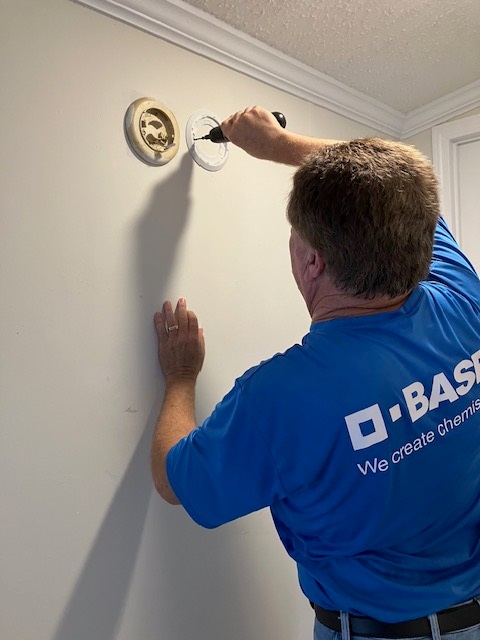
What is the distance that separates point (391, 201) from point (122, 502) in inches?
27.0

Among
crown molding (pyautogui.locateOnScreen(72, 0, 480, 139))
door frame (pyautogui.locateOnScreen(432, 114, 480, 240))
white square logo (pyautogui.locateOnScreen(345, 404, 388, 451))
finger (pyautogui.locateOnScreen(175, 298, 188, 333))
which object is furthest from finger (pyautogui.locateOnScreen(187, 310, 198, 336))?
door frame (pyautogui.locateOnScreen(432, 114, 480, 240))

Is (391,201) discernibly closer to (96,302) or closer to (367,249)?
(367,249)

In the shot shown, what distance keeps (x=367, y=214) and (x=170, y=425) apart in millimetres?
487

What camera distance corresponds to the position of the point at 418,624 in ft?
2.62

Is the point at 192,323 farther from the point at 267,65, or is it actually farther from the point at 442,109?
the point at 442,109

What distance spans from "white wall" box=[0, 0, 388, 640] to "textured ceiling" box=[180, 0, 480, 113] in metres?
0.13

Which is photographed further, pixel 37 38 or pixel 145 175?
pixel 145 175

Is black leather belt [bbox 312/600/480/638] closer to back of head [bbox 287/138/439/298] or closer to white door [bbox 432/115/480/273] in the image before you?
back of head [bbox 287/138/439/298]

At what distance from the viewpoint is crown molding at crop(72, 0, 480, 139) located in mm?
1038

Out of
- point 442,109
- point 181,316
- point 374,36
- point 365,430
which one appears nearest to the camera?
point 365,430

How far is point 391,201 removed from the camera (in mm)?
770

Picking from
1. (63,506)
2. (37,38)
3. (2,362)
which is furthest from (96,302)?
(37,38)

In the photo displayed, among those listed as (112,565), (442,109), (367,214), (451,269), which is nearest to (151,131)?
(367,214)

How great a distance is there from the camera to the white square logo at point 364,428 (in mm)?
742
